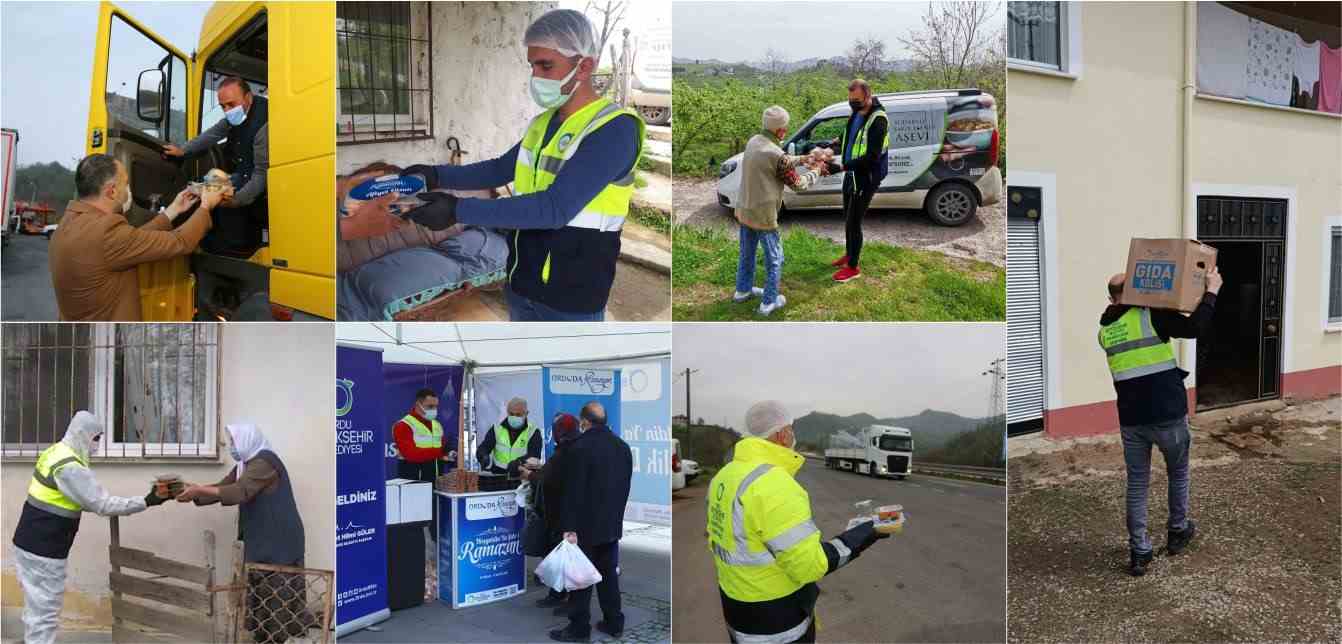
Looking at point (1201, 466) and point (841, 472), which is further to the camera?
point (1201, 466)

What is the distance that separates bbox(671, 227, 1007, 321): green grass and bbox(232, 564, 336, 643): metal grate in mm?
2264

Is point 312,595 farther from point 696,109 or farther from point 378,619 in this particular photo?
point 696,109

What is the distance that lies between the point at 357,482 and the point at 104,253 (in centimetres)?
160

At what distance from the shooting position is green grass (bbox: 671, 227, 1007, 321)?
4.54 m

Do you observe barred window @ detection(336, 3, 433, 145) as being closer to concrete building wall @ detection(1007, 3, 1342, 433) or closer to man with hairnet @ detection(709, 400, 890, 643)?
man with hairnet @ detection(709, 400, 890, 643)

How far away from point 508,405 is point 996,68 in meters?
2.84

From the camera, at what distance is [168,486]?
4.53 metres

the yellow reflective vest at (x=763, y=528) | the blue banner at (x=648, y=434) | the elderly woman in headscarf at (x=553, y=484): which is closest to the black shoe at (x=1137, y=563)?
the yellow reflective vest at (x=763, y=528)

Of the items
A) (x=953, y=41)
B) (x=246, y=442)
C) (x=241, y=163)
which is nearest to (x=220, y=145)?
(x=241, y=163)

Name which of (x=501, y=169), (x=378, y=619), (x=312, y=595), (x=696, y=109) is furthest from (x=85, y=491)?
(x=696, y=109)

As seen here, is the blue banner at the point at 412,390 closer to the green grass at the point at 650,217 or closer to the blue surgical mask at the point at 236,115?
the green grass at the point at 650,217

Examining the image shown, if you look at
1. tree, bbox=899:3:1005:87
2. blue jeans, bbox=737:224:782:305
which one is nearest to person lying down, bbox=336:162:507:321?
blue jeans, bbox=737:224:782:305

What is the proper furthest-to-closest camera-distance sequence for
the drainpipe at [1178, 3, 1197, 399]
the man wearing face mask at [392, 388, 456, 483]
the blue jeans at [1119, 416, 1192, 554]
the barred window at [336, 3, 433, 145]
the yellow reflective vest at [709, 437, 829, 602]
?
the drainpipe at [1178, 3, 1197, 399] → the blue jeans at [1119, 416, 1192, 554] → the man wearing face mask at [392, 388, 456, 483] → the barred window at [336, 3, 433, 145] → the yellow reflective vest at [709, 437, 829, 602]

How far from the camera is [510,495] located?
460 centimetres
